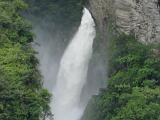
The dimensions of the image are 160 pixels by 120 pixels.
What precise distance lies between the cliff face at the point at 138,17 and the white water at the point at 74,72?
7017 mm

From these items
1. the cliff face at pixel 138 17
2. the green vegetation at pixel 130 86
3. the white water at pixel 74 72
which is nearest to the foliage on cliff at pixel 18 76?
the green vegetation at pixel 130 86

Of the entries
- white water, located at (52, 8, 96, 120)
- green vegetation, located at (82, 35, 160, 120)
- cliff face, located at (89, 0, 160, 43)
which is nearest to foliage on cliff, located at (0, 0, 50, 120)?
green vegetation, located at (82, 35, 160, 120)

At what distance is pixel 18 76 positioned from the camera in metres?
30.6

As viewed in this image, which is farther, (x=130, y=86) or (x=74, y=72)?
(x=74, y=72)

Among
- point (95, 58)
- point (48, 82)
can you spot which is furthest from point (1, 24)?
point (48, 82)

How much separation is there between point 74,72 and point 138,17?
10275 mm

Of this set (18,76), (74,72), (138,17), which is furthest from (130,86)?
(74,72)

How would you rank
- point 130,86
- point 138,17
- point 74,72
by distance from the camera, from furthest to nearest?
point 74,72 → point 138,17 → point 130,86

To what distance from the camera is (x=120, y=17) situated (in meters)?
36.7

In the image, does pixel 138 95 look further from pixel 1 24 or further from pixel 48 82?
pixel 48 82

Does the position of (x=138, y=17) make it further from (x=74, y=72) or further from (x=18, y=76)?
(x=74, y=72)

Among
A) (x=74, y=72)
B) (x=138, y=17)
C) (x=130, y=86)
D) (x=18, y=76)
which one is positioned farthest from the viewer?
(x=74, y=72)

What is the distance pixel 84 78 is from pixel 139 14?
9.41m

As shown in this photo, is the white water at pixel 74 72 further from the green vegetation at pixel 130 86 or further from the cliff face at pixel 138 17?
the cliff face at pixel 138 17
